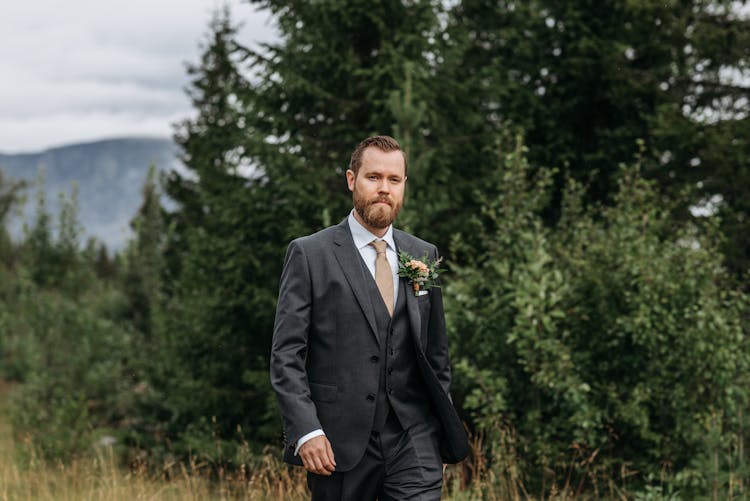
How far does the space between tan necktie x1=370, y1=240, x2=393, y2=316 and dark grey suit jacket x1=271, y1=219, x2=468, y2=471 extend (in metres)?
0.08

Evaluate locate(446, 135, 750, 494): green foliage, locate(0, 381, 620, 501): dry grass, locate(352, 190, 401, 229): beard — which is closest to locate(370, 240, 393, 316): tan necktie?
locate(352, 190, 401, 229): beard

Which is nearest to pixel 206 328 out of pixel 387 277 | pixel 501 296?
pixel 501 296

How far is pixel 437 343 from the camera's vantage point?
373 cm

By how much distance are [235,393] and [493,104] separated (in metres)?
7.30

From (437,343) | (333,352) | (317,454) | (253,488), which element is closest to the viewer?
(317,454)

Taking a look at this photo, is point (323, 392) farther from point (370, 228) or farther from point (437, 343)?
point (370, 228)

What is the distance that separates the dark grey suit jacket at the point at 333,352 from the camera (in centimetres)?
325

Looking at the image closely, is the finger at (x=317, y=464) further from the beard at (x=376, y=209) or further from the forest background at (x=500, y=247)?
the forest background at (x=500, y=247)

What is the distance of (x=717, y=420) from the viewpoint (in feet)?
22.9

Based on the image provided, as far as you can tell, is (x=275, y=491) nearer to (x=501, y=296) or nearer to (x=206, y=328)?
(x=501, y=296)

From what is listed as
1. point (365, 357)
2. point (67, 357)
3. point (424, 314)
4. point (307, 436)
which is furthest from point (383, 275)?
point (67, 357)

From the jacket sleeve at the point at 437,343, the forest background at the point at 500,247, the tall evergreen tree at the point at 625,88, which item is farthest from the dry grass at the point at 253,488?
the tall evergreen tree at the point at 625,88

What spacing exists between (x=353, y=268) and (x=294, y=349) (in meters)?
0.46

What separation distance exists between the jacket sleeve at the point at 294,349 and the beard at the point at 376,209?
33cm
